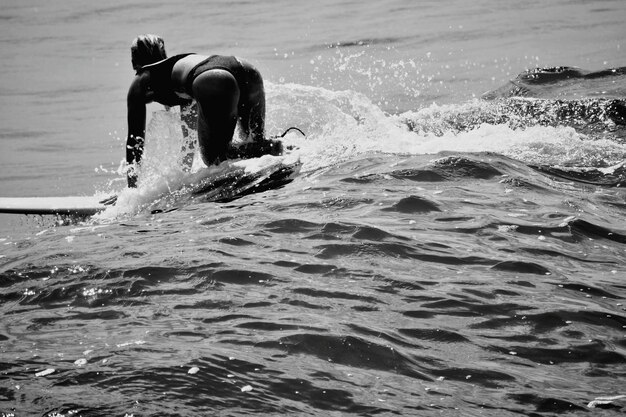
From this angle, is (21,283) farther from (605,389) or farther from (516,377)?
(605,389)

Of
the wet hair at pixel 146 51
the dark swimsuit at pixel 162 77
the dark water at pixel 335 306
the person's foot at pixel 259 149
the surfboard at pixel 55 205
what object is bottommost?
the surfboard at pixel 55 205

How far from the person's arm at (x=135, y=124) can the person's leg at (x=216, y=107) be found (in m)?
0.48

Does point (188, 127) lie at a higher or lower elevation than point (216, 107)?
lower

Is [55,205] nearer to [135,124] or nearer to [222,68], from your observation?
[135,124]

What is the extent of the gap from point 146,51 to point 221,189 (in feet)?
4.84

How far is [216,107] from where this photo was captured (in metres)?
6.92

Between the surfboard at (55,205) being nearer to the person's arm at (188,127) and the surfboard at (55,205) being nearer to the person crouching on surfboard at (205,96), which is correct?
the person crouching on surfboard at (205,96)

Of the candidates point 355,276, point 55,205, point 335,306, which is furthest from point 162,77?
point 335,306

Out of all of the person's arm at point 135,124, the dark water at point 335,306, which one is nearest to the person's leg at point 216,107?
the person's arm at point 135,124

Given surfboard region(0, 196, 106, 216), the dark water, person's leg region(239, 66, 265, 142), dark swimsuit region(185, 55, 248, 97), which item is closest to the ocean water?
the dark water

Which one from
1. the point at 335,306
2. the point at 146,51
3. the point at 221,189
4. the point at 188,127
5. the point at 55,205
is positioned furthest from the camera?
the point at 188,127

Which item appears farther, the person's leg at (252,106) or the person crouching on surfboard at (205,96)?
the person's leg at (252,106)

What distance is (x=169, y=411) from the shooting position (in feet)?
11.0

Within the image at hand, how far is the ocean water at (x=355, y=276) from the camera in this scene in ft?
11.6
